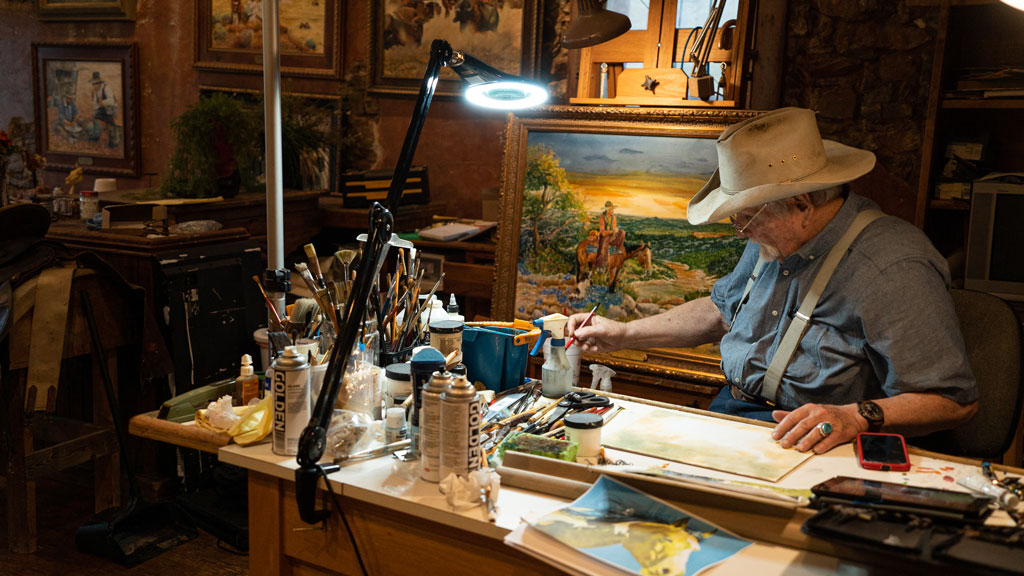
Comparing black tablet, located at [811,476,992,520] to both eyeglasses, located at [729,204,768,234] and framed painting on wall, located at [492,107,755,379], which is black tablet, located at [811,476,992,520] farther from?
framed painting on wall, located at [492,107,755,379]

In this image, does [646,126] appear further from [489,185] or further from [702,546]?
[702,546]

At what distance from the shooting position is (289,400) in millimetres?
1807

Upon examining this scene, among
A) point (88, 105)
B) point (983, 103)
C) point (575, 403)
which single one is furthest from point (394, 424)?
point (88, 105)

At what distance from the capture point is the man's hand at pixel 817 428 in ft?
6.22

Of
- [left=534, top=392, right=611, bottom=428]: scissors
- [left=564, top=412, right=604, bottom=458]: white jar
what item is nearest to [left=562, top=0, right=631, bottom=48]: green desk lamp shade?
[left=534, top=392, right=611, bottom=428]: scissors

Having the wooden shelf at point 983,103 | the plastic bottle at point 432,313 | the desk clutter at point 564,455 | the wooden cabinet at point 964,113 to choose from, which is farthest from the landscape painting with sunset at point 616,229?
the plastic bottle at point 432,313

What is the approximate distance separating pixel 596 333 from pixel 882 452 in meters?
0.89

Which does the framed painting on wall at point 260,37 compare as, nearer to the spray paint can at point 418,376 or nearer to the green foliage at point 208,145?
the green foliage at point 208,145

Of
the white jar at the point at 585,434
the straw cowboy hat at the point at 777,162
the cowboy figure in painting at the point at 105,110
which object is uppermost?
the cowboy figure in painting at the point at 105,110

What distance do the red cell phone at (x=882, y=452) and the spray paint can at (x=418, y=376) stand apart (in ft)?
3.02

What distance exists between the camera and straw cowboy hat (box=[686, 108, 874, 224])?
2266 mm

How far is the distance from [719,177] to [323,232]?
9.89ft

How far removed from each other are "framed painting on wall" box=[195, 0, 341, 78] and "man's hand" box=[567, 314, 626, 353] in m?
3.19

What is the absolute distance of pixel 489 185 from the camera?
4.84 meters
